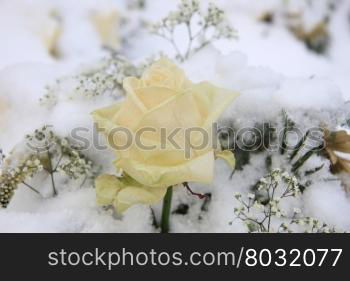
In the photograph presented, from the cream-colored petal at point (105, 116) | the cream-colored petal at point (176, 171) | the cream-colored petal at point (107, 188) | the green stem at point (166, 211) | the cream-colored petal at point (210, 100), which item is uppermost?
the cream-colored petal at point (210, 100)

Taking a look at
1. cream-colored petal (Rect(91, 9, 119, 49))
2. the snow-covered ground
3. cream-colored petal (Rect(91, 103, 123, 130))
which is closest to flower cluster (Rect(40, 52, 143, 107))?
the snow-covered ground

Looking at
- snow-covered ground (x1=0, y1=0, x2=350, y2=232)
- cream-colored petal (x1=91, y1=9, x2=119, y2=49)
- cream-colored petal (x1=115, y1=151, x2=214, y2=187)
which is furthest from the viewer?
cream-colored petal (x1=91, y1=9, x2=119, y2=49)

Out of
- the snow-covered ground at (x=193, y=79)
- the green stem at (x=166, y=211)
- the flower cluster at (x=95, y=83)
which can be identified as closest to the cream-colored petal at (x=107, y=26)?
the snow-covered ground at (x=193, y=79)

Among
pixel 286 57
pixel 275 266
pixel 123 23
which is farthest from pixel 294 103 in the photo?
pixel 123 23

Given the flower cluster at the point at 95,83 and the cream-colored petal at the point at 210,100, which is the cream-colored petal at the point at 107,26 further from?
the cream-colored petal at the point at 210,100

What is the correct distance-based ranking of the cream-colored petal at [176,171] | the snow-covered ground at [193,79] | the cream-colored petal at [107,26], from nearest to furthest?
the cream-colored petal at [176,171] → the snow-covered ground at [193,79] → the cream-colored petal at [107,26]

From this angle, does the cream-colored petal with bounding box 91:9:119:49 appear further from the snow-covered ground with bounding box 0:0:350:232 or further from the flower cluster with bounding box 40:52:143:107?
→ the flower cluster with bounding box 40:52:143:107
